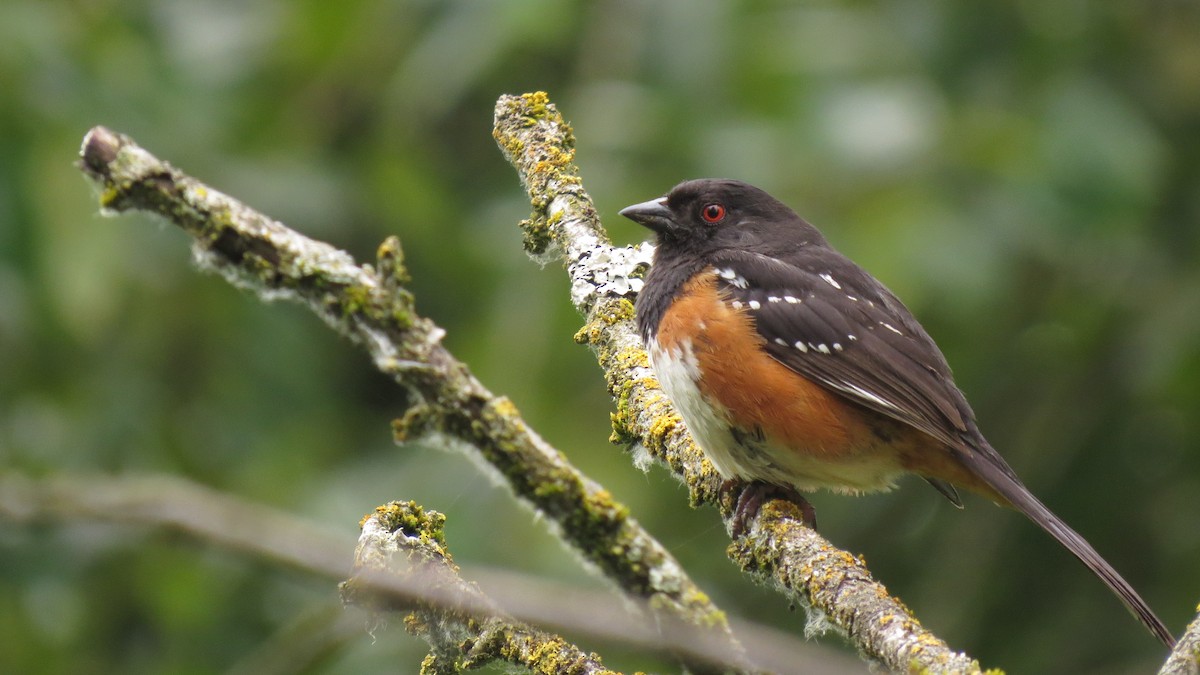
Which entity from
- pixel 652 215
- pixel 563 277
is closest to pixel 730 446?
pixel 652 215

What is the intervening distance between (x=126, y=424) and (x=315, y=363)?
28.0 inches

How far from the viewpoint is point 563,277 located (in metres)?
3.77

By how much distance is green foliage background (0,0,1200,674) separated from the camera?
12.7ft

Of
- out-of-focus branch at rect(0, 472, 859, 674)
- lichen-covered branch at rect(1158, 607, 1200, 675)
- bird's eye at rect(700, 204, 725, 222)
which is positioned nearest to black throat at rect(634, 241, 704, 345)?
bird's eye at rect(700, 204, 725, 222)

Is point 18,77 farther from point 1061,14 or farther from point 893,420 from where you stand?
point 1061,14

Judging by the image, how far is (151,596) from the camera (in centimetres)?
420

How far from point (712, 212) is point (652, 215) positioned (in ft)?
0.60

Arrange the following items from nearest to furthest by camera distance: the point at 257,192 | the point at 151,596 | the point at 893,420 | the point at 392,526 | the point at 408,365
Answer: the point at 408,365
the point at 392,526
the point at 893,420
the point at 151,596
the point at 257,192

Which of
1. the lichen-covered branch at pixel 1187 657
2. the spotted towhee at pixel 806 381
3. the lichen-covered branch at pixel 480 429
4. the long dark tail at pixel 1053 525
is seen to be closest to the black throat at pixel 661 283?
the spotted towhee at pixel 806 381

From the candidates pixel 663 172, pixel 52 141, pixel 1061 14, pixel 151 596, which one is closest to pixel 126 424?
pixel 151 596

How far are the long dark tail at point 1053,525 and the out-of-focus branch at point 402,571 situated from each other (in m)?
1.22

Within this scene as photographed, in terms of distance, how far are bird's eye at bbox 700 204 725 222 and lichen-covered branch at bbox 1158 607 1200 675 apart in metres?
2.22

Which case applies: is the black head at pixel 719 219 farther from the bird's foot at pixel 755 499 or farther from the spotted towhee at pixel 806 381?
the bird's foot at pixel 755 499

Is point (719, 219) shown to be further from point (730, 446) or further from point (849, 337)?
point (730, 446)
